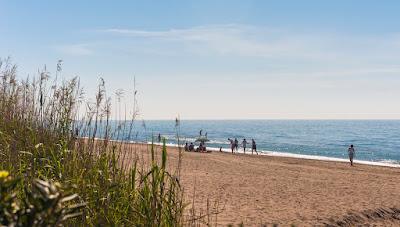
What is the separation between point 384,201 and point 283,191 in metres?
3.25

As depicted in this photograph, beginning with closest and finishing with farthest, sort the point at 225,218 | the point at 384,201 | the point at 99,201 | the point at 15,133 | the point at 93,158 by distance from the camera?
the point at 99,201, the point at 93,158, the point at 15,133, the point at 225,218, the point at 384,201

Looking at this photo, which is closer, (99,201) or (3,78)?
(99,201)

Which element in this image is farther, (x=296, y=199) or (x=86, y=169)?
(x=296, y=199)

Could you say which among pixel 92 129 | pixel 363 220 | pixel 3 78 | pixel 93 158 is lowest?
pixel 363 220

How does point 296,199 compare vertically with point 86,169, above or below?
below

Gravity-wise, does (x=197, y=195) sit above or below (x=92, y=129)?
below

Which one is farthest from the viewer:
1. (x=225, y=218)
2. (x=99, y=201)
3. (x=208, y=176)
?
(x=208, y=176)

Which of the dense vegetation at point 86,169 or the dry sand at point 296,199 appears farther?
the dry sand at point 296,199

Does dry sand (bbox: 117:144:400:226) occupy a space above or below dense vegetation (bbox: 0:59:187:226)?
below

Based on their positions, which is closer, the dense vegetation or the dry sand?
the dense vegetation

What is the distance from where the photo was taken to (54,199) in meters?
1.53

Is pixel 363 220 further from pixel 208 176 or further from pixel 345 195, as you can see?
pixel 208 176

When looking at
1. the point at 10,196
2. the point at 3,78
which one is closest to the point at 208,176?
the point at 3,78

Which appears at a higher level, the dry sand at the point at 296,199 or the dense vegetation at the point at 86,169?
the dense vegetation at the point at 86,169
